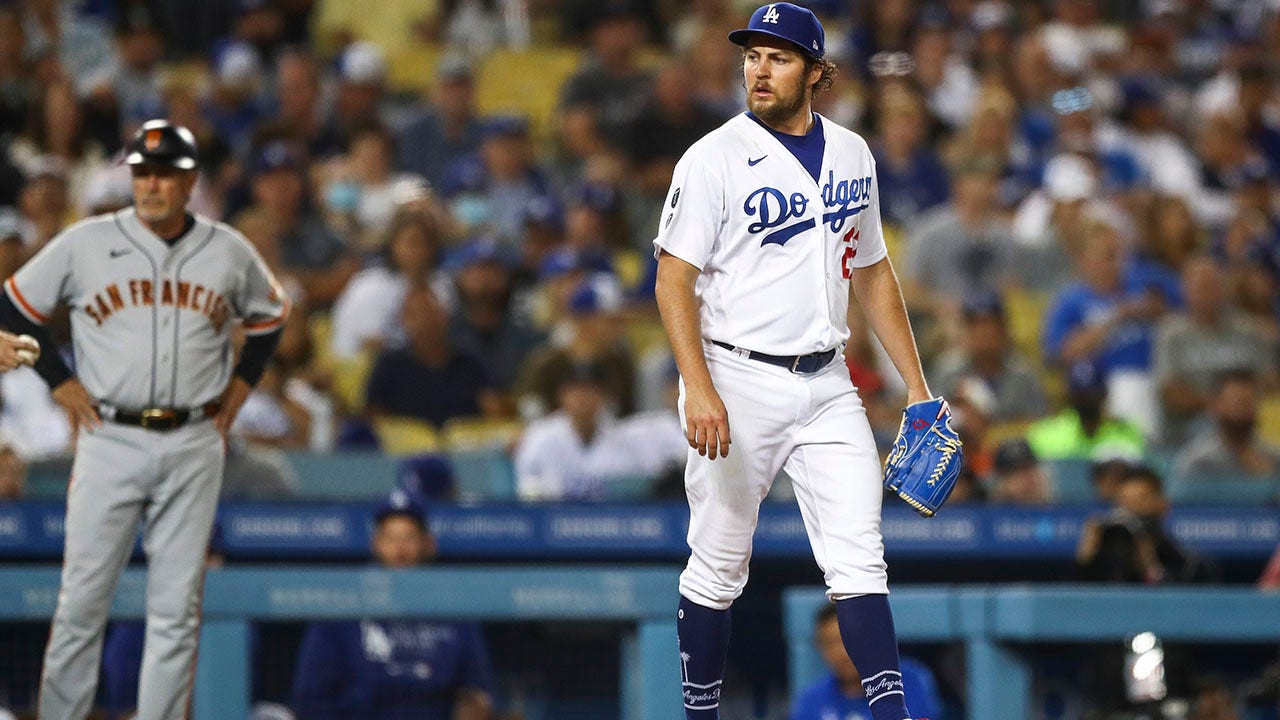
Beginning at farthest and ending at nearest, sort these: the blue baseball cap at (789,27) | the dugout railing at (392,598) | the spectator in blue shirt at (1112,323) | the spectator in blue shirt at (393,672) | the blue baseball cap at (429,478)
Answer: the spectator in blue shirt at (1112,323) < the blue baseball cap at (429,478) < the spectator in blue shirt at (393,672) < the dugout railing at (392,598) < the blue baseball cap at (789,27)

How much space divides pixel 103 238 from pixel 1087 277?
6199mm

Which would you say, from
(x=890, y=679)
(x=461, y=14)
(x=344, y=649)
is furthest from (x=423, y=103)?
(x=890, y=679)

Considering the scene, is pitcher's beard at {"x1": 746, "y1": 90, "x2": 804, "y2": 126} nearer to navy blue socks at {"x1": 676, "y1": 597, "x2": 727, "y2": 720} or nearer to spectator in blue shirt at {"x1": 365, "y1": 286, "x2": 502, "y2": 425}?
navy blue socks at {"x1": 676, "y1": 597, "x2": 727, "y2": 720}

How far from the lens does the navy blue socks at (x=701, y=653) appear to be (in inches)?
177

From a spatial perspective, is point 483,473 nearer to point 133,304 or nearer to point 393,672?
point 393,672

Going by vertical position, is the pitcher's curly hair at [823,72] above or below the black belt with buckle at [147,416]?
above

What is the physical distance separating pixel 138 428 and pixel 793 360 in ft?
6.96

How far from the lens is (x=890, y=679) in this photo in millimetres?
4223

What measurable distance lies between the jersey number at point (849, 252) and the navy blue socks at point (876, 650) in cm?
82

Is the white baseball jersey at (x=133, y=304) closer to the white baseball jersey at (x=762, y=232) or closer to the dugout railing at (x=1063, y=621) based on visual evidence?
the white baseball jersey at (x=762, y=232)

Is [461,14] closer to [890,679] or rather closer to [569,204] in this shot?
[569,204]

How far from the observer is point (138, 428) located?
17.8 feet

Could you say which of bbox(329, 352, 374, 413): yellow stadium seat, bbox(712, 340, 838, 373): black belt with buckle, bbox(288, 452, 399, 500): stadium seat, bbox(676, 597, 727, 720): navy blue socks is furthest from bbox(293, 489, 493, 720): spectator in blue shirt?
bbox(329, 352, 374, 413): yellow stadium seat

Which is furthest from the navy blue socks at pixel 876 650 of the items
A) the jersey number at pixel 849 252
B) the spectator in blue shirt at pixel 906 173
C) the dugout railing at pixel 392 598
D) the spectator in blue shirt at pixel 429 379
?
the spectator in blue shirt at pixel 906 173
